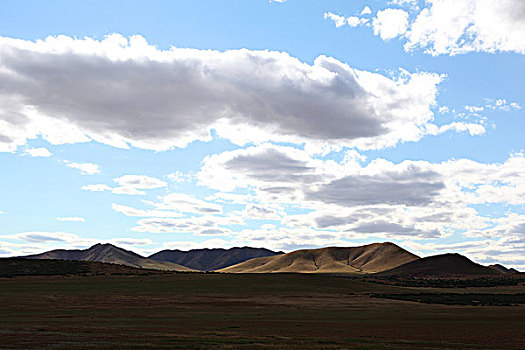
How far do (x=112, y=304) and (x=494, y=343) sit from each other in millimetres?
53549

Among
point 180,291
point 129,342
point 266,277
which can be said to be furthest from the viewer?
point 266,277

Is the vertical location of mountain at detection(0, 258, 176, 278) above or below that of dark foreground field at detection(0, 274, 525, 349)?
above

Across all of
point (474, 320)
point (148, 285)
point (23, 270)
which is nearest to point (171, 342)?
point (474, 320)

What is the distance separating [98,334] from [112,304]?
41628mm

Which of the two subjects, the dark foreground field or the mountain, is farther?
the mountain

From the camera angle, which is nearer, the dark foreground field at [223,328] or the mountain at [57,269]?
the dark foreground field at [223,328]

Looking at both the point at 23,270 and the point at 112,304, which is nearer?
the point at 112,304

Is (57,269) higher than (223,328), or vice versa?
(57,269)

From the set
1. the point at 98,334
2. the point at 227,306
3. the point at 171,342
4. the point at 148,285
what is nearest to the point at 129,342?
the point at 171,342

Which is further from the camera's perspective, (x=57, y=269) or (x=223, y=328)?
(x=57, y=269)

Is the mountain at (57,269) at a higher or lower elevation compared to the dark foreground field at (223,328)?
higher

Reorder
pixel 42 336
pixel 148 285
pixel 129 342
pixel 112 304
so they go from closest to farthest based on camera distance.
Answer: pixel 129 342
pixel 42 336
pixel 112 304
pixel 148 285

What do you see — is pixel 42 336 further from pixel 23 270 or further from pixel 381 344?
pixel 23 270

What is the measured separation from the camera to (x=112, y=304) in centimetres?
7506
